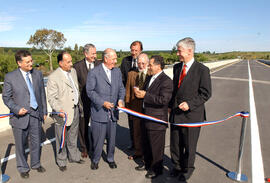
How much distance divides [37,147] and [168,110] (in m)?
2.40

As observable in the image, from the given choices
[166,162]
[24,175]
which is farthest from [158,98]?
[24,175]

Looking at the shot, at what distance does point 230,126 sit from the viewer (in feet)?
21.2

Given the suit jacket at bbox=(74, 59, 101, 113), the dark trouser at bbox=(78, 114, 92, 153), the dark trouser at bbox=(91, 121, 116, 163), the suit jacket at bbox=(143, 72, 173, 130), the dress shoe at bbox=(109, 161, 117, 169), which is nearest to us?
the suit jacket at bbox=(143, 72, 173, 130)

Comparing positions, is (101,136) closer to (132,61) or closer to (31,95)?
(31,95)

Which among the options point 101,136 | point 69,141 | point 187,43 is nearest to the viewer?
point 187,43

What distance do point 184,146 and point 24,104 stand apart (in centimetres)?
274

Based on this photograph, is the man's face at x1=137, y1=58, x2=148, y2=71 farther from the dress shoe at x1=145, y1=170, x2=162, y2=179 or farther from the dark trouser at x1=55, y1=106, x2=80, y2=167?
the dress shoe at x1=145, y1=170, x2=162, y2=179

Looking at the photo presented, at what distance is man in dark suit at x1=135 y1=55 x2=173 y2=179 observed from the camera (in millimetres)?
3305

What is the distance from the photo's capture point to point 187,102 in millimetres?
3264

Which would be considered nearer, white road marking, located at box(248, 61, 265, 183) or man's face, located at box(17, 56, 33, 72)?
man's face, located at box(17, 56, 33, 72)

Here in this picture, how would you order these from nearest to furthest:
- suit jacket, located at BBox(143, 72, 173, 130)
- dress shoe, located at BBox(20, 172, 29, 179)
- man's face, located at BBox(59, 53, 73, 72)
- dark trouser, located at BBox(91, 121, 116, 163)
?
suit jacket, located at BBox(143, 72, 173, 130) < dress shoe, located at BBox(20, 172, 29, 179) < man's face, located at BBox(59, 53, 73, 72) < dark trouser, located at BBox(91, 121, 116, 163)

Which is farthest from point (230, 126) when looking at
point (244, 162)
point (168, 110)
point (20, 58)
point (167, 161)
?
point (20, 58)

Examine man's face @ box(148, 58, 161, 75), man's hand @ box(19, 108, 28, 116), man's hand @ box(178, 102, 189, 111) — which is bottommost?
man's hand @ box(19, 108, 28, 116)

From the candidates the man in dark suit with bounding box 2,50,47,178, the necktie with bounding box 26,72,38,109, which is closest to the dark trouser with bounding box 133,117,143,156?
the man in dark suit with bounding box 2,50,47,178
